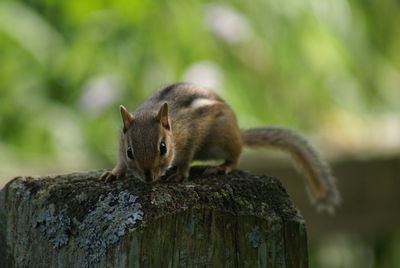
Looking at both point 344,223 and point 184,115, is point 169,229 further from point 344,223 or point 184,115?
point 344,223

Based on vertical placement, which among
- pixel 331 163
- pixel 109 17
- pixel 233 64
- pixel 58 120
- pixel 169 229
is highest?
pixel 109 17

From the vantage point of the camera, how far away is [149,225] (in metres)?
1.85

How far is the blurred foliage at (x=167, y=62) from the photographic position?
548cm

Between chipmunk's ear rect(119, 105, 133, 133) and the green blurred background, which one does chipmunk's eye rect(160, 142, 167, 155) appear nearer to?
chipmunk's ear rect(119, 105, 133, 133)

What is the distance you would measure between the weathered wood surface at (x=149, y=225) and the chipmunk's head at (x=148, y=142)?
0.61 m

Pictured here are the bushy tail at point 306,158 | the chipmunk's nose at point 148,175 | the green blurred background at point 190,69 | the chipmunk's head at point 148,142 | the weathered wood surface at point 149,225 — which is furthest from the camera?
the green blurred background at point 190,69

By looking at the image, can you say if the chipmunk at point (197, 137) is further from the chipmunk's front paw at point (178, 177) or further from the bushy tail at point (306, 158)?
the chipmunk's front paw at point (178, 177)

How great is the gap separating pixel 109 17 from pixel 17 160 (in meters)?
1.38

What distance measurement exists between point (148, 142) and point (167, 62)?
2685mm

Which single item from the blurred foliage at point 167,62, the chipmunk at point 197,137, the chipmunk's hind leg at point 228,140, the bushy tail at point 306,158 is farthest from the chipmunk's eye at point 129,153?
the blurred foliage at point 167,62

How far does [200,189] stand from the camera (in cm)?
208

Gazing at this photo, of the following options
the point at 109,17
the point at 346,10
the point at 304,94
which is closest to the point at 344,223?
the point at 304,94

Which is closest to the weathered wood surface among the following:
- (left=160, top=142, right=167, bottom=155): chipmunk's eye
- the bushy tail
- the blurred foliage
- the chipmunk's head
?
the chipmunk's head

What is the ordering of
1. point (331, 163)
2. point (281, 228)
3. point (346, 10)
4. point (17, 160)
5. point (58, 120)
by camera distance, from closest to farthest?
point (281, 228)
point (331, 163)
point (17, 160)
point (58, 120)
point (346, 10)
